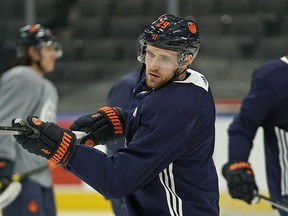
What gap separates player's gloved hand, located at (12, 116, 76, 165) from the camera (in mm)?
1819

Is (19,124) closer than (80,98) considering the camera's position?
Yes

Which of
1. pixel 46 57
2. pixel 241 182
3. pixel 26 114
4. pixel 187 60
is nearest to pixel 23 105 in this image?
pixel 26 114

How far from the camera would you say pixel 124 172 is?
185 cm

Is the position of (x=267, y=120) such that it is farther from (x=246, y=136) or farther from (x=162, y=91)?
(x=162, y=91)

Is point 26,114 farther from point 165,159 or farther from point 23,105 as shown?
point 165,159

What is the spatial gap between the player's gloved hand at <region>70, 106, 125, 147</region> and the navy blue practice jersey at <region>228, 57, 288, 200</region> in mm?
637

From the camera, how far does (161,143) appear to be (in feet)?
6.09

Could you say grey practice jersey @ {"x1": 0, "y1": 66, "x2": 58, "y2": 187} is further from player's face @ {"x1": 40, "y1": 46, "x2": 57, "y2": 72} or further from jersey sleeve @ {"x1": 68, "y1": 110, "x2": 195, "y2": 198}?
jersey sleeve @ {"x1": 68, "y1": 110, "x2": 195, "y2": 198}

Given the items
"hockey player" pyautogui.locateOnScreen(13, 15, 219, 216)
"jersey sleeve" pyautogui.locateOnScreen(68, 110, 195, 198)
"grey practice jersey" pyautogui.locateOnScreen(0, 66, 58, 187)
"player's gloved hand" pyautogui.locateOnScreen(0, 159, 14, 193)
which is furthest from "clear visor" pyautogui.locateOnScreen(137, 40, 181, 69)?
"player's gloved hand" pyautogui.locateOnScreen(0, 159, 14, 193)

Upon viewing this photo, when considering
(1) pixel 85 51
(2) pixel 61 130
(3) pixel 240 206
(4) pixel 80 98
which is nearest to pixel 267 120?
(2) pixel 61 130

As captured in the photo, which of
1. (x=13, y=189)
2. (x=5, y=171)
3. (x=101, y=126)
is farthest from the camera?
(x=5, y=171)

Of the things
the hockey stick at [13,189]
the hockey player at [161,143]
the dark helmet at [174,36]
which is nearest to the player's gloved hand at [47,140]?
the hockey player at [161,143]

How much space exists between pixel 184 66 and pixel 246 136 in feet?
2.85

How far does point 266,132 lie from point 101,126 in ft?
2.64
